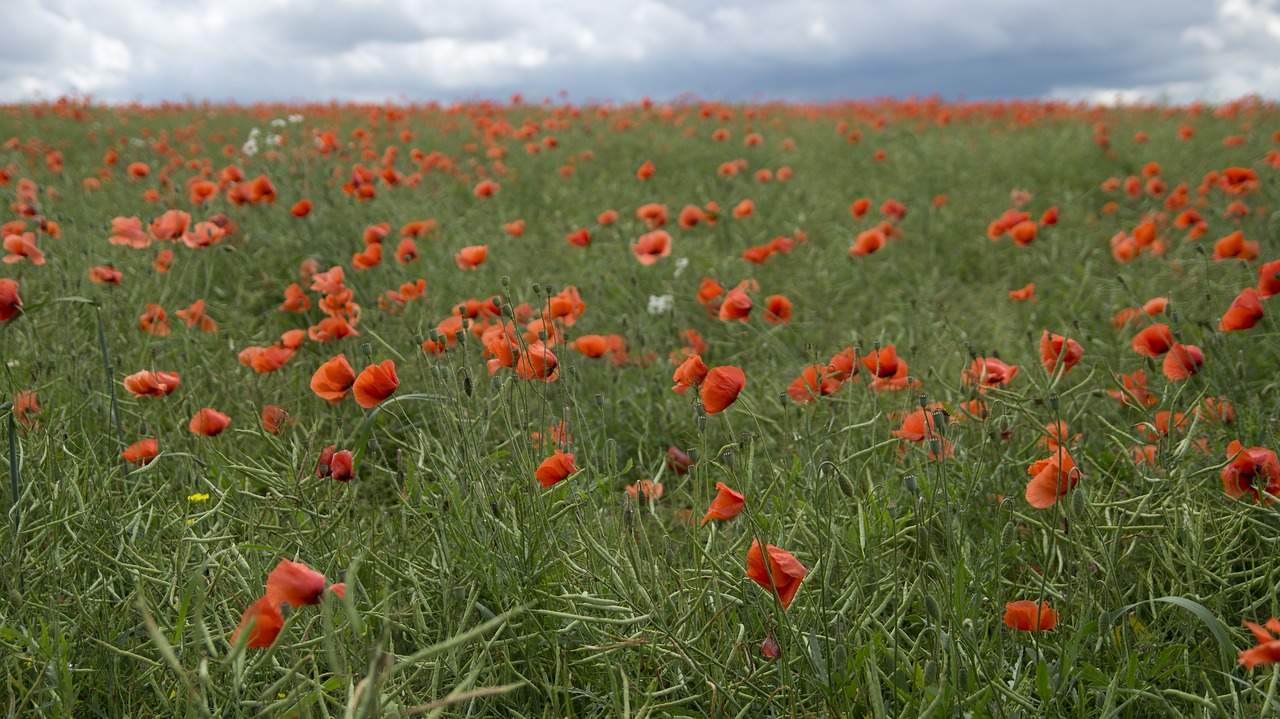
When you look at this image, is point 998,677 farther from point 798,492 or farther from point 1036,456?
point 1036,456

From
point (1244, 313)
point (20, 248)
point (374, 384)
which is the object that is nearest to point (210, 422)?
point (374, 384)

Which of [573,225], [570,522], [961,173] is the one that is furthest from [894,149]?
[570,522]

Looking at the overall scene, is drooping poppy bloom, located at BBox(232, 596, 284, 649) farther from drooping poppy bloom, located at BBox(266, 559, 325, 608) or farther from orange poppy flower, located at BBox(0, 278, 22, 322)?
orange poppy flower, located at BBox(0, 278, 22, 322)

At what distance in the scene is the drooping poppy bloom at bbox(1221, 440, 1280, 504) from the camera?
65.0 inches

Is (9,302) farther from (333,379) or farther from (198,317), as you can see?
(198,317)

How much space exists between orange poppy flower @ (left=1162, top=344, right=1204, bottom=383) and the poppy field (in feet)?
0.04

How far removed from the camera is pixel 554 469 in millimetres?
1551

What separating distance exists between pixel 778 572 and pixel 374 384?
0.80 m

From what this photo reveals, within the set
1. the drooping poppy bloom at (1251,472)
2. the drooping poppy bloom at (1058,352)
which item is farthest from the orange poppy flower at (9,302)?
the drooping poppy bloom at (1251,472)

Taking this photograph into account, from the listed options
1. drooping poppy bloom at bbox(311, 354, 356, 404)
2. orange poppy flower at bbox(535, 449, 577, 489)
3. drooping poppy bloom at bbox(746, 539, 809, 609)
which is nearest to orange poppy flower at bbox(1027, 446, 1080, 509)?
drooping poppy bloom at bbox(746, 539, 809, 609)

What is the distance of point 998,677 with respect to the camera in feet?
4.41

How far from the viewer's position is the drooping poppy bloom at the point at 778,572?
4.13ft

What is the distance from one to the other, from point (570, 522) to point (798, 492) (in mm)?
607

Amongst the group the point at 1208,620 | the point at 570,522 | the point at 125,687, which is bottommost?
the point at 125,687
